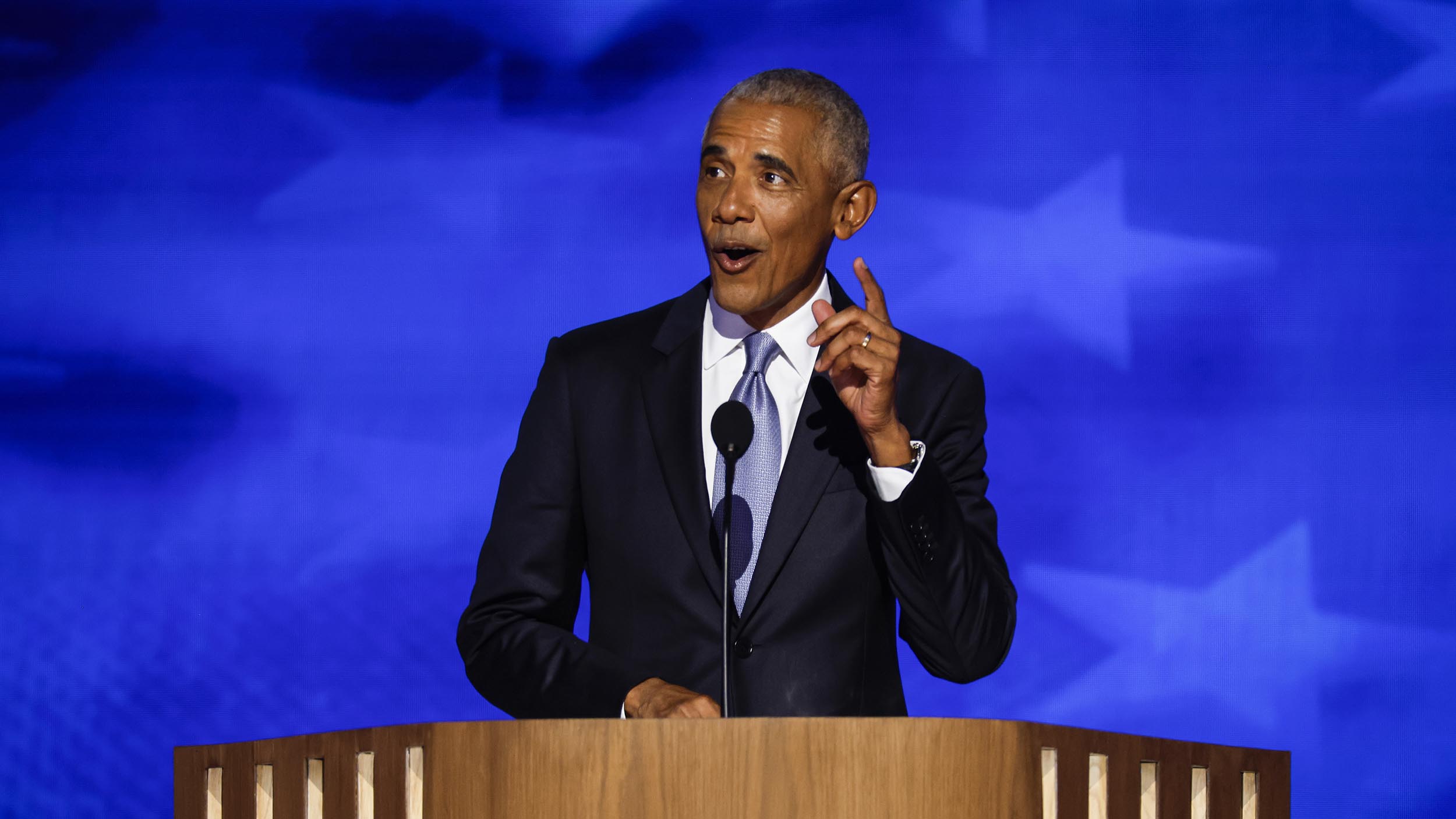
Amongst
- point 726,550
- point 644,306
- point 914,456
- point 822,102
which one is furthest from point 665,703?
point 644,306

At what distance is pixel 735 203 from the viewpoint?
2178mm

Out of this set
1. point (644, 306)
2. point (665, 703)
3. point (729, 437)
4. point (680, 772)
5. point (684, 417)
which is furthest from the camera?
point (644, 306)

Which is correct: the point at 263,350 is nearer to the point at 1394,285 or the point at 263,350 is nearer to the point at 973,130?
the point at 973,130

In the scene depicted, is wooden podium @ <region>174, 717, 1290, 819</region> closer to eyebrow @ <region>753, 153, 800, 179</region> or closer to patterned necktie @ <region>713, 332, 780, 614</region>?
patterned necktie @ <region>713, 332, 780, 614</region>

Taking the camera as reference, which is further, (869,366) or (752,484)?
(752,484)

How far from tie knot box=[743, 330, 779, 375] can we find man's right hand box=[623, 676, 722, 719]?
1.80 feet

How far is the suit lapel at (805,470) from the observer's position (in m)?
2.13

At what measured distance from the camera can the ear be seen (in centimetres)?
230

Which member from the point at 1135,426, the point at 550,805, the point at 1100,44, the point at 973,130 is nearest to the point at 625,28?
the point at 973,130

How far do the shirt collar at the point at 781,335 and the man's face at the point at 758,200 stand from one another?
7 cm

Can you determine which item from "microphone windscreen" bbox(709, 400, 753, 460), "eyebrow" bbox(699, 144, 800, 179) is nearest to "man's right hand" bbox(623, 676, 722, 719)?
"microphone windscreen" bbox(709, 400, 753, 460)

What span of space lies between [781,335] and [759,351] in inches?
1.9

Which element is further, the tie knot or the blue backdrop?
the blue backdrop

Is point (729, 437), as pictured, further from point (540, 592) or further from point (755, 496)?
point (540, 592)
